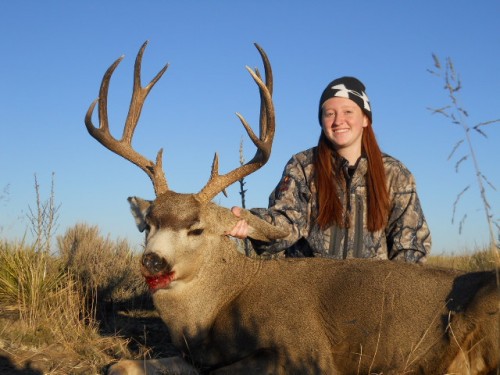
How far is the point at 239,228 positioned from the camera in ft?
18.0

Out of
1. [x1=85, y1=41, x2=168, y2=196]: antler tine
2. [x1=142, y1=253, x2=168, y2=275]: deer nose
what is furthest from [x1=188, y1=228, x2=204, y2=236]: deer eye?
[x1=85, y1=41, x2=168, y2=196]: antler tine

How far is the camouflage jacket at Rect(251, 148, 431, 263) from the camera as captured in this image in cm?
638

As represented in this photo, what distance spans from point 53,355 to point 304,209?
104 inches

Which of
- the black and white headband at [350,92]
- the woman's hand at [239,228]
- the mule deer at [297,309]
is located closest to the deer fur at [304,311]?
the mule deer at [297,309]

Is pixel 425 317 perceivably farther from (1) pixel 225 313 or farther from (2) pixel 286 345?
(1) pixel 225 313

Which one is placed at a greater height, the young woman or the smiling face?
the smiling face

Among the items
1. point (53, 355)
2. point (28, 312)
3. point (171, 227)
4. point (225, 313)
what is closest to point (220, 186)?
point (171, 227)

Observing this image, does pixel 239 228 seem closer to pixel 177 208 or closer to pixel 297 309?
pixel 177 208

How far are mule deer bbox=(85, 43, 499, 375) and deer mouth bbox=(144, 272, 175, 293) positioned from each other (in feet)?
0.03

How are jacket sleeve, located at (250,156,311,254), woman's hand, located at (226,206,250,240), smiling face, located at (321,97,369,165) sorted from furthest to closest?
1. smiling face, located at (321,97,369,165)
2. jacket sleeve, located at (250,156,311,254)
3. woman's hand, located at (226,206,250,240)

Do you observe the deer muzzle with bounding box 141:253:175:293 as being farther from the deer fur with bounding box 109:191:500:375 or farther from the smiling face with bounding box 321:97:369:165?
the smiling face with bounding box 321:97:369:165

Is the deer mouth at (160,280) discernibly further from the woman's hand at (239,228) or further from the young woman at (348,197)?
the young woman at (348,197)

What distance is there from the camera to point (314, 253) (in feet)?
21.2

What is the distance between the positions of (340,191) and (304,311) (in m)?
2.03
